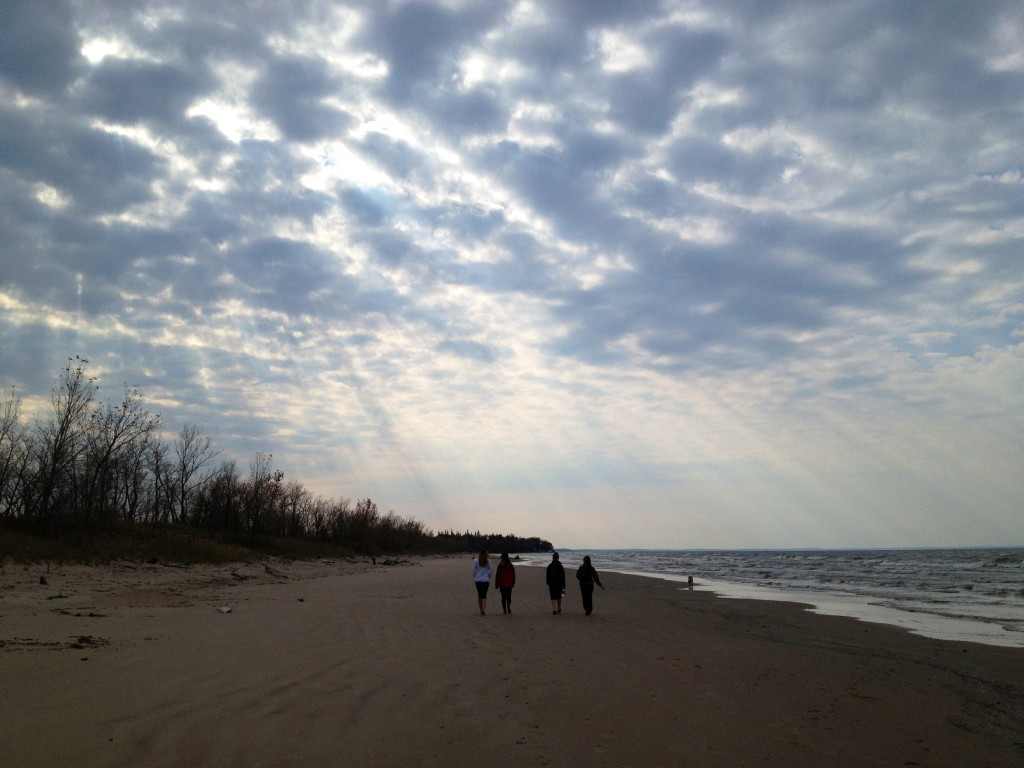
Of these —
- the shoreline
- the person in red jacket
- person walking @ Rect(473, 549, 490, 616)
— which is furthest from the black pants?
the shoreline

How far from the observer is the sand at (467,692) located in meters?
5.89

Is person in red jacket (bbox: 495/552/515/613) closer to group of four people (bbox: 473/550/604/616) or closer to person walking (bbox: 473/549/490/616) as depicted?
group of four people (bbox: 473/550/604/616)

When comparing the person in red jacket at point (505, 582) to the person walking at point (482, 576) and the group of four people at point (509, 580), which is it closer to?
the group of four people at point (509, 580)

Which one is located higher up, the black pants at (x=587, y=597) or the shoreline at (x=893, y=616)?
the black pants at (x=587, y=597)

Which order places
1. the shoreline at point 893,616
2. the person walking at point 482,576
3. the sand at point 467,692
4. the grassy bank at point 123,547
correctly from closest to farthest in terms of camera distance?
1. the sand at point 467,692
2. the shoreline at point 893,616
3. the person walking at point 482,576
4. the grassy bank at point 123,547

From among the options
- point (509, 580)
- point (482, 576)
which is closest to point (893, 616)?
point (509, 580)

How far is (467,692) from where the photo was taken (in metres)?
7.99

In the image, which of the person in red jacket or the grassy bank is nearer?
the person in red jacket

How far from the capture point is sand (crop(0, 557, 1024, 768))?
19.3 ft

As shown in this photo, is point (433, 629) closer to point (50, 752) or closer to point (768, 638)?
point (768, 638)

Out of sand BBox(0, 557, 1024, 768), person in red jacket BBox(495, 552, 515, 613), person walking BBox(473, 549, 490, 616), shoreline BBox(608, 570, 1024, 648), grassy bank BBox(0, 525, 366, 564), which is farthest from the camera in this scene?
grassy bank BBox(0, 525, 366, 564)

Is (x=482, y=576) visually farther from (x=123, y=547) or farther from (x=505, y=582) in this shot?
(x=123, y=547)

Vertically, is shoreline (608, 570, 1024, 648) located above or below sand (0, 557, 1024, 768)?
below

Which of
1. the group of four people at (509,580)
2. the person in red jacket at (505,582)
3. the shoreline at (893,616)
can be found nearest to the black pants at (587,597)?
the group of four people at (509,580)
